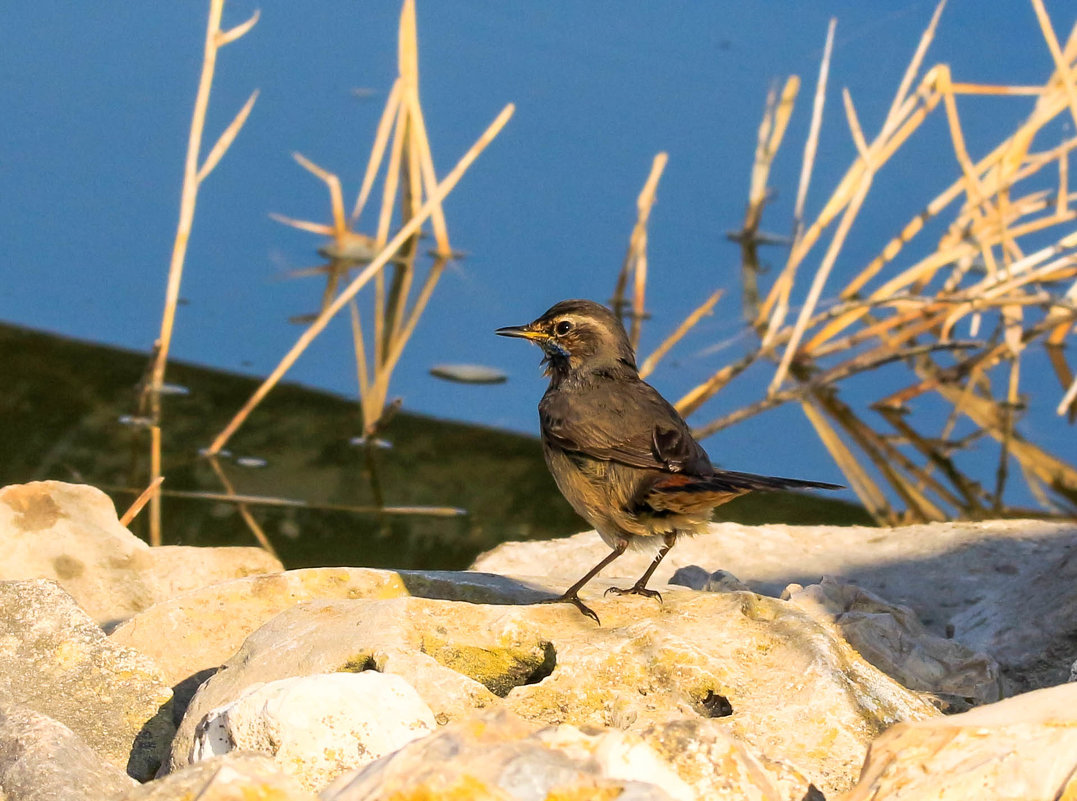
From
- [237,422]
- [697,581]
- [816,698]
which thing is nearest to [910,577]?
[697,581]

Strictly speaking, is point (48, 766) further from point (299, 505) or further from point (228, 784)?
point (299, 505)

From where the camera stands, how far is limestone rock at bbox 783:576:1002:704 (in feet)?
10.9

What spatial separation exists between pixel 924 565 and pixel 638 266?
255cm

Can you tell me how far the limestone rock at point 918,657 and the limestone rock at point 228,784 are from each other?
1.62 meters

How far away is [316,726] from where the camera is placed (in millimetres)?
2520

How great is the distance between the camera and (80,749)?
269cm

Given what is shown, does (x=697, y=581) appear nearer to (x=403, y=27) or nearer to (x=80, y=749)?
(x=80, y=749)

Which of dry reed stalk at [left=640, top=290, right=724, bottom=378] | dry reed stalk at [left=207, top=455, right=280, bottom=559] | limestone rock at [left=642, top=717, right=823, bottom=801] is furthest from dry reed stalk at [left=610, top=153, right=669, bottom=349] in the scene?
limestone rock at [left=642, top=717, right=823, bottom=801]

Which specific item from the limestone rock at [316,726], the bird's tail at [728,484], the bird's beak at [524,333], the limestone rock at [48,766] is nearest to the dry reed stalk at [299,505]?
the bird's beak at [524,333]

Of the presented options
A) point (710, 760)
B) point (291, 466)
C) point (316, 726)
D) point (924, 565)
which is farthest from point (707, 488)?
point (291, 466)

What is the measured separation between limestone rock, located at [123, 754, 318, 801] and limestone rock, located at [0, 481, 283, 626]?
195 centimetres

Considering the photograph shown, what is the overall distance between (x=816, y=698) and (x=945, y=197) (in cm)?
398

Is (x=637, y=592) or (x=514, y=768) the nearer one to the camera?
(x=514, y=768)

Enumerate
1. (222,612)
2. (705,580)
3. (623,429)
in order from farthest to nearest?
(705,580) → (623,429) → (222,612)
